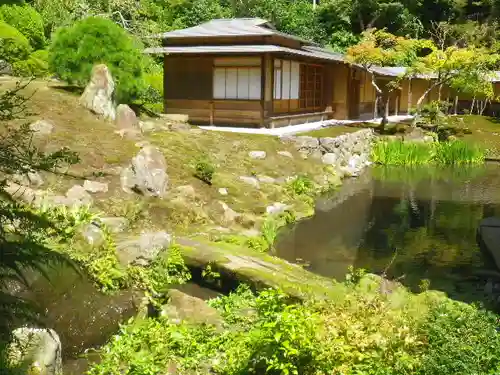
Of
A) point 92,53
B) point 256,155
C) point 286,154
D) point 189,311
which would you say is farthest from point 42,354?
point 286,154

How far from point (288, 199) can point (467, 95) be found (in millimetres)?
26937

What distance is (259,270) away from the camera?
895cm

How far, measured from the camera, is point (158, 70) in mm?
33781

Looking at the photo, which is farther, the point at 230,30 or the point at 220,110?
the point at 230,30

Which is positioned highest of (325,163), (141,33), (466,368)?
(141,33)

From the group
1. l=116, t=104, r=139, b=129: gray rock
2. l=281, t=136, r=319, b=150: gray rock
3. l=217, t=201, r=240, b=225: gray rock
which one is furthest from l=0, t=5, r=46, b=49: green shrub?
l=217, t=201, r=240, b=225: gray rock

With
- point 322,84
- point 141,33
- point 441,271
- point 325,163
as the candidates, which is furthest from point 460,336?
point 322,84

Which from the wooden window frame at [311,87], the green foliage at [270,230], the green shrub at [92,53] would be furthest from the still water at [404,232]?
the wooden window frame at [311,87]

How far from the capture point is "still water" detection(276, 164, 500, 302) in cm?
1139

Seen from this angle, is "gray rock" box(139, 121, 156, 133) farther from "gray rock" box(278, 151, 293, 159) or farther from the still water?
the still water

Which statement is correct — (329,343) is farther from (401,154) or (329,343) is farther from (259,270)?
(401,154)

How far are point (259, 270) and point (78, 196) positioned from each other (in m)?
4.48

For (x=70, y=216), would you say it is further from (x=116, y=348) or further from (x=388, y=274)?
(x=388, y=274)

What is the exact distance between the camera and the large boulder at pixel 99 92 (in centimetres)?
1634
